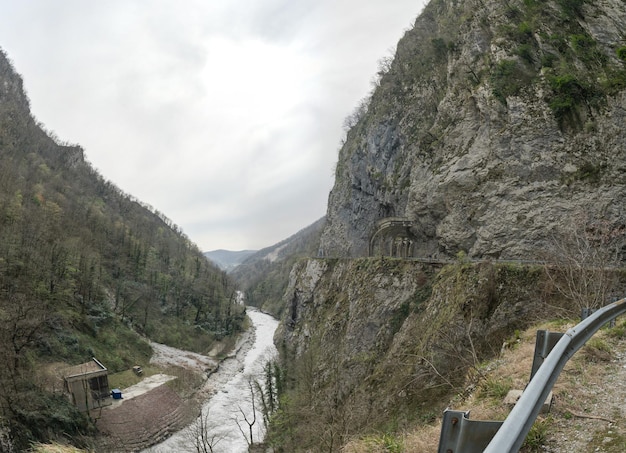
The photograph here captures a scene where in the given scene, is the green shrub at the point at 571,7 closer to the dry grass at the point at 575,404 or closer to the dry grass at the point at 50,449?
the dry grass at the point at 575,404

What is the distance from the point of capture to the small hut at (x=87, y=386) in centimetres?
3158

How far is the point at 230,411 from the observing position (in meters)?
37.2

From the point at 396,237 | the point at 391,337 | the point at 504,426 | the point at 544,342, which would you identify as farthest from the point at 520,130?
Answer: the point at 504,426

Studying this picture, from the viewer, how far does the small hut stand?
31.6 meters

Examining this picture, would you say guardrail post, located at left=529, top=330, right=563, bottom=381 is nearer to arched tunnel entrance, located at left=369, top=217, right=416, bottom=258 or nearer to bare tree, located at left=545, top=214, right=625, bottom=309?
bare tree, located at left=545, top=214, right=625, bottom=309

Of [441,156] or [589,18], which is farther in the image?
[441,156]

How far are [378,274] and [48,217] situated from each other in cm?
5314

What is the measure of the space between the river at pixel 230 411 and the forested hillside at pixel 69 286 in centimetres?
729

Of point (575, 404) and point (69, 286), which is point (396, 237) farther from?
point (69, 286)

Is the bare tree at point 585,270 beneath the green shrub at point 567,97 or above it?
beneath

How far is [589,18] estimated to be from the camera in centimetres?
2789

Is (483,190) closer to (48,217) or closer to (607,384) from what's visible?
(607,384)

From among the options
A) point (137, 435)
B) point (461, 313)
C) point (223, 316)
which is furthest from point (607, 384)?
point (223, 316)

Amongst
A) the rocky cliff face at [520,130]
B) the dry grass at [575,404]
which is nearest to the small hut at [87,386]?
the rocky cliff face at [520,130]
